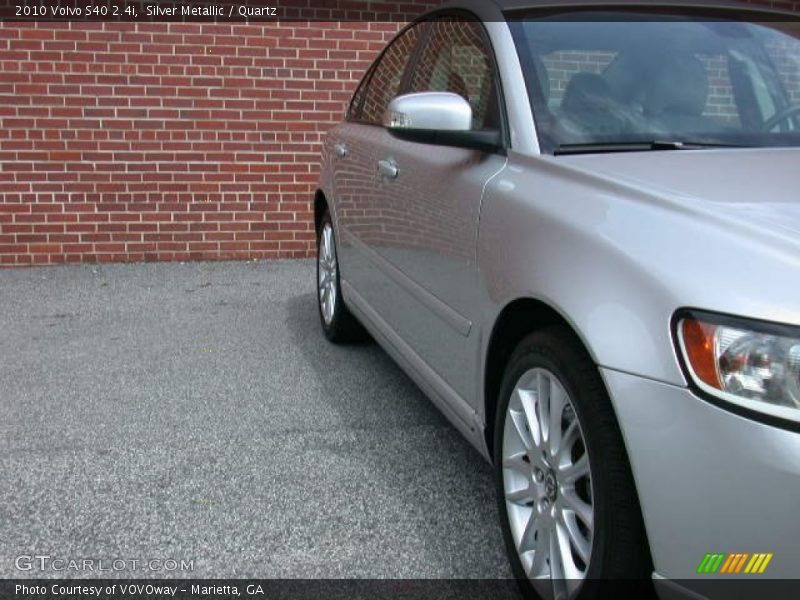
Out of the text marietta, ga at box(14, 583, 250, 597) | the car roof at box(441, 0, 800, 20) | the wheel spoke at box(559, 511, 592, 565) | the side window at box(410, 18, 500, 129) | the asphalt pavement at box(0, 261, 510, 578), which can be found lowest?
the asphalt pavement at box(0, 261, 510, 578)

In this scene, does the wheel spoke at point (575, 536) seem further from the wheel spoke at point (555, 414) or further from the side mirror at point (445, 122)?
the side mirror at point (445, 122)

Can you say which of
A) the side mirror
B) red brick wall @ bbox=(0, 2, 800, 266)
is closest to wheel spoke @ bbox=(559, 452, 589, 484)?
the side mirror

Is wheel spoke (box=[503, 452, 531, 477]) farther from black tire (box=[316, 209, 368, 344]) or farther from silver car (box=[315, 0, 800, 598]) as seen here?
black tire (box=[316, 209, 368, 344])

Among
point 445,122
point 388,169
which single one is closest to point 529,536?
point 445,122

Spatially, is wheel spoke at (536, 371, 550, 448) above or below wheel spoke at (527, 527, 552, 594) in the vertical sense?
above

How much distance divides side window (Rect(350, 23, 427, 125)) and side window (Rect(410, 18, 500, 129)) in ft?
0.84

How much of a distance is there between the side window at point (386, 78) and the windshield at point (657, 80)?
3.78ft

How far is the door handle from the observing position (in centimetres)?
383

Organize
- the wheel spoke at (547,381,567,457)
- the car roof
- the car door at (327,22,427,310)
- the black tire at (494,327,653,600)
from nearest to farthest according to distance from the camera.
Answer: the black tire at (494,327,653,600)
the wheel spoke at (547,381,567,457)
the car roof
the car door at (327,22,427,310)

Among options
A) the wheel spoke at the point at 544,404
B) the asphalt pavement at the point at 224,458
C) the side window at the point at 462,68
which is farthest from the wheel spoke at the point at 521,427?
the side window at the point at 462,68

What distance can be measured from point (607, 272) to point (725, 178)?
519mm

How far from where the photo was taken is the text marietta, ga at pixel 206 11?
25.2 feet

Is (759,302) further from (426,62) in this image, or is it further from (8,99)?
(8,99)

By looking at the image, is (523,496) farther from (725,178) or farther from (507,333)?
(725,178)
